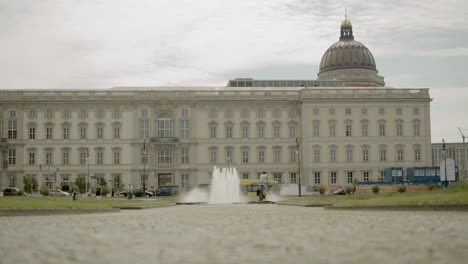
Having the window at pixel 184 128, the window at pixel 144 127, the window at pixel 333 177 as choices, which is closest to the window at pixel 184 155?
the window at pixel 184 128

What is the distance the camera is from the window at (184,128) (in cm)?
10506

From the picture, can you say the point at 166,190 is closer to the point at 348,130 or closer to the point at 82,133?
the point at 82,133

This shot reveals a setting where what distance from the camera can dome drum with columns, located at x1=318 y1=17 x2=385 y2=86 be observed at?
127 meters

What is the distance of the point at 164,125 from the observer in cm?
10519

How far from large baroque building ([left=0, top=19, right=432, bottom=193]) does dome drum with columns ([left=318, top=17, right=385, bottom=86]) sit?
20.8 m

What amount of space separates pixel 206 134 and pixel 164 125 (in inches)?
241

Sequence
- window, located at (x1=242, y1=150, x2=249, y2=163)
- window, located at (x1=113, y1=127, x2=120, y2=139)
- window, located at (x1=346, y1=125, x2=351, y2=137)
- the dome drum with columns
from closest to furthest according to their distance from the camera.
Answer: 1. window, located at (x1=113, y1=127, x2=120, y2=139)
2. window, located at (x1=346, y1=125, x2=351, y2=137)
3. window, located at (x1=242, y1=150, x2=249, y2=163)
4. the dome drum with columns

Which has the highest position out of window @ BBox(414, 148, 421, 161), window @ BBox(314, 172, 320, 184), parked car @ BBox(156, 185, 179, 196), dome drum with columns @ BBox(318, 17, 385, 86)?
dome drum with columns @ BBox(318, 17, 385, 86)

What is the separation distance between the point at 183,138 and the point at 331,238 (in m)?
88.0

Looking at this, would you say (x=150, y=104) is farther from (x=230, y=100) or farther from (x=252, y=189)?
(x=252, y=189)

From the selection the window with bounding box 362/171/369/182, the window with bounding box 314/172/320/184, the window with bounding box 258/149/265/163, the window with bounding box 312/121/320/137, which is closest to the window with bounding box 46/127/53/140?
the window with bounding box 258/149/265/163

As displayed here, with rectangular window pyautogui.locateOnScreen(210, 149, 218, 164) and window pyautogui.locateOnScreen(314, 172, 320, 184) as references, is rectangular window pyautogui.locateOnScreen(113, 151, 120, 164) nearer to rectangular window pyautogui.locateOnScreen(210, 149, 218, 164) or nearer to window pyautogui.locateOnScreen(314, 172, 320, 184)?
rectangular window pyautogui.locateOnScreen(210, 149, 218, 164)

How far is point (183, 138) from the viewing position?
105000mm

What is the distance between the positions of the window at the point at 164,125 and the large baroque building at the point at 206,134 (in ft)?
0.47
